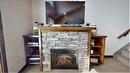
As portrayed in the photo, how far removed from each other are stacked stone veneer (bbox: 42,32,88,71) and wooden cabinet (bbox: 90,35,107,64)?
0.51m

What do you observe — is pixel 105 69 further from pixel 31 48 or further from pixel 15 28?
pixel 15 28

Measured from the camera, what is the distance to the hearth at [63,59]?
3538mm

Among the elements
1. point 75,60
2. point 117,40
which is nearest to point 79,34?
point 75,60

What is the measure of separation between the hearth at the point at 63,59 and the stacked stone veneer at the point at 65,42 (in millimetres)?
124

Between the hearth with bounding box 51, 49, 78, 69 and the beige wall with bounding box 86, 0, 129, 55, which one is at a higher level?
the beige wall with bounding box 86, 0, 129, 55

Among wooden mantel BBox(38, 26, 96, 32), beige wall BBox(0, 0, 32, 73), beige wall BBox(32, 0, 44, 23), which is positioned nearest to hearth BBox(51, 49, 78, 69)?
wooden mantel BBox(38, 26, 96, 32)

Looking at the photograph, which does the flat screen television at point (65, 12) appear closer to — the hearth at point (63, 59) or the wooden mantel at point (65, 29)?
the wooden mantel at point (65, 29)

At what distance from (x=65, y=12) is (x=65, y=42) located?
2.89 ft

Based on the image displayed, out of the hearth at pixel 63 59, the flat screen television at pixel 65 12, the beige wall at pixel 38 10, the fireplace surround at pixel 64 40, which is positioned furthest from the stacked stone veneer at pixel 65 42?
the beige wall at pixel 38 10

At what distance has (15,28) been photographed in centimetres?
307

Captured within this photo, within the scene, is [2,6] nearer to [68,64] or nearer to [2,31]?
[2,31]

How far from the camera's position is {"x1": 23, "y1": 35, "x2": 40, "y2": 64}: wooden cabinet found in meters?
3.70

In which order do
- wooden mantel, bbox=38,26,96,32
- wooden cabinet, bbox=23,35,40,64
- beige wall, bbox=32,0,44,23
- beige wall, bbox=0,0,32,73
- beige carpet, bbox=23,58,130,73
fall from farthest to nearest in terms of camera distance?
1. beige wall, bbox=32,0,44,23
2. wooden cabinet, bbox=23,35,40,64
3. beige carpet, bbox=23,58,130,73
4. wooden mantel, bbox=38,26,96,32
5. beige wall, bbox=0,0,32,73

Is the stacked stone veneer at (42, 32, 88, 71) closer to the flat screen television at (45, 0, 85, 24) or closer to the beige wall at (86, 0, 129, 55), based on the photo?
the flat screen television at (45, 0, 85, 24)
